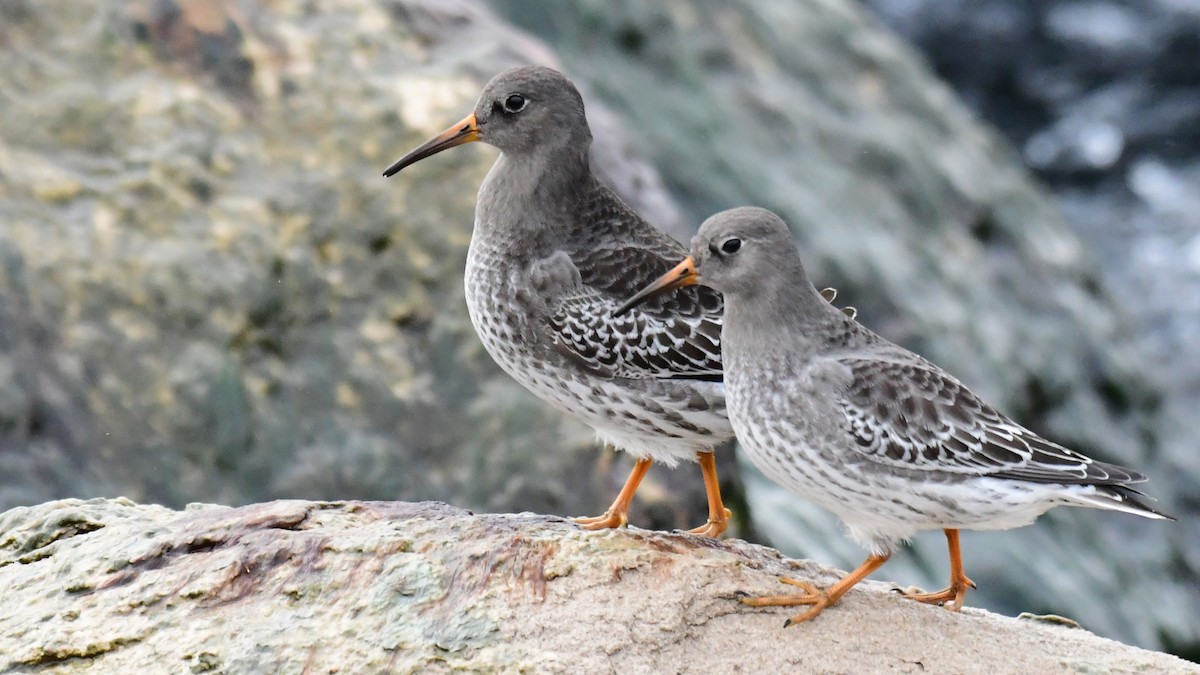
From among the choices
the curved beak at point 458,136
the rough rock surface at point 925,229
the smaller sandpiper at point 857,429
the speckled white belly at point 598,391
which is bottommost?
the speckled white belly at point 598,391

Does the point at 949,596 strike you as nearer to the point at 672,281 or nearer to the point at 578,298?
the point at 672,281

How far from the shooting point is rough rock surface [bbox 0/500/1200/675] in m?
6.26

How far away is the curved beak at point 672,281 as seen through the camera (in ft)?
24.5

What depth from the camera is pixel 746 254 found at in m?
7.36

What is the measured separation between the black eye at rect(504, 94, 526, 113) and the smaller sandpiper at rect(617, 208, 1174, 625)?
1.48m

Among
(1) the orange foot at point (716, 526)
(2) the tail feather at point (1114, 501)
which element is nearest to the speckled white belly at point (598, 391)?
(1) the orange foot at point (716, 526)

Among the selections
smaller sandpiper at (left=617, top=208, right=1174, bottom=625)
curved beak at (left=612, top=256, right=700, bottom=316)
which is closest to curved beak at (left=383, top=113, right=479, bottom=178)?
curved beak at (left=612, top=256, right=700, bottom=316)

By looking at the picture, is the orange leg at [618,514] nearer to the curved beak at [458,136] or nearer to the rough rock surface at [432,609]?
the rough rock surface at [432,609]

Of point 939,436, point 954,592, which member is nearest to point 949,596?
point 954,592

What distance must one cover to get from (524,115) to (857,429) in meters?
2.59

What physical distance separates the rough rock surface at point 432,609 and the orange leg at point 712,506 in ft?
3.05

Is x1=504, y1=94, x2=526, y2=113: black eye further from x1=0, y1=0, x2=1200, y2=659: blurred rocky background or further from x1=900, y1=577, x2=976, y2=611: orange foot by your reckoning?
x1=900, y1=577, x2=976, y2=611: orange foot

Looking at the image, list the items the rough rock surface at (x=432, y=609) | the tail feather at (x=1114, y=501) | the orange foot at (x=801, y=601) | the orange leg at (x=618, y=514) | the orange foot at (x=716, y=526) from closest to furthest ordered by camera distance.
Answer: the rough rock surface at (x=432, y=609) < the orange foot at (x=801, y=601) < the tail feather at (x=1114, y=501) < the orange leg at (x=618, y=514) < the orange foot at (x=716, y=526)

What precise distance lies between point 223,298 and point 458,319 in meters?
1.46
